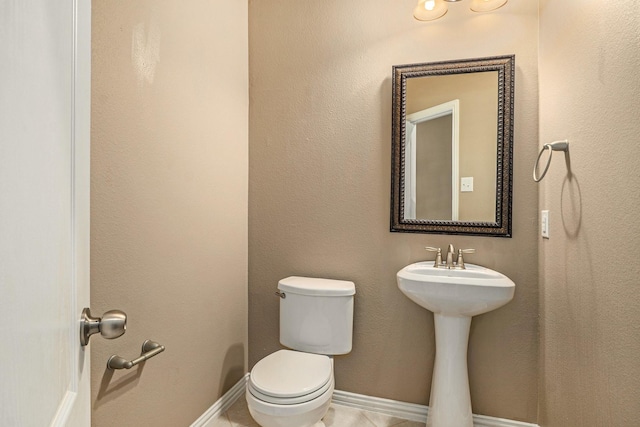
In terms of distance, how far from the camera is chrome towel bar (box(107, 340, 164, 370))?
123cm

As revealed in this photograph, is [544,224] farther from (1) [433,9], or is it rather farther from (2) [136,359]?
(2) [136,359]

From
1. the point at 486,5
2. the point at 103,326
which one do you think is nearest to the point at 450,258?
the point at 486,5

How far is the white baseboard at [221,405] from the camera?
1777mm

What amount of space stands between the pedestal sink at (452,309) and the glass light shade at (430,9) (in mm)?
1300

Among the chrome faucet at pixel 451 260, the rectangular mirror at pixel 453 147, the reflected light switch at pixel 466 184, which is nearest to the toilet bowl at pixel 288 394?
the chrome faucet at pixel 451 260

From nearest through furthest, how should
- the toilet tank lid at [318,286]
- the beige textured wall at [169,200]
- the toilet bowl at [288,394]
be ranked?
the beige textured wall at [169,200], the toilet bowl at [288,394], the toilet tank lid at [318,286]

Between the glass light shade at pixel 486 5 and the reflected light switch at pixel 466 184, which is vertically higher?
the glass light shade at pixel 486 5

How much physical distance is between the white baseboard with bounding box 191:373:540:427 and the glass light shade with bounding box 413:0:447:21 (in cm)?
207

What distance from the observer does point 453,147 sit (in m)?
1.86

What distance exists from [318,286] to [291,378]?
0.49 m

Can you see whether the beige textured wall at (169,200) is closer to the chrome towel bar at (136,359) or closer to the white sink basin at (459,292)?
the chrome towel bar at (136,359)

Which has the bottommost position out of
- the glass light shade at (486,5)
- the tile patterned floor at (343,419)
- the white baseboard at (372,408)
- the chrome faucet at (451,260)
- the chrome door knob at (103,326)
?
the tile patterned floor at (343,419)

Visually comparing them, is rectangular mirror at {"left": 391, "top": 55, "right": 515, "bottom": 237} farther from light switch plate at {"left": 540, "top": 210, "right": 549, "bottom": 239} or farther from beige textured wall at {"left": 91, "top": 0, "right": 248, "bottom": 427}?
beige textured wall at {"left": 91, "top": 0, "right": 248, "bottom": 427}

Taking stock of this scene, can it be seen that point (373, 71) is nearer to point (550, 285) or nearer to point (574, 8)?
point (574, 8)
